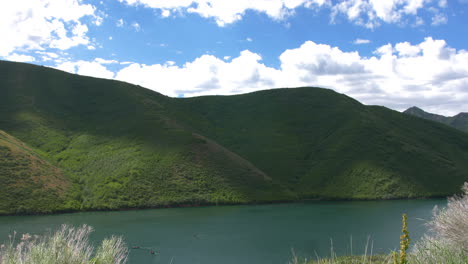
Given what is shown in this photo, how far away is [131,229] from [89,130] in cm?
4998

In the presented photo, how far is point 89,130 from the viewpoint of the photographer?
90438mm

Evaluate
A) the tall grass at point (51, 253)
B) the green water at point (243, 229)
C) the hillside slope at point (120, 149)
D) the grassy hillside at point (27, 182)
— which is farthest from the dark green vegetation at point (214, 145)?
the tall grass at point (51, 253)

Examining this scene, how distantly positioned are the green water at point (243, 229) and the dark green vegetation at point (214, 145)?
22.8 feet

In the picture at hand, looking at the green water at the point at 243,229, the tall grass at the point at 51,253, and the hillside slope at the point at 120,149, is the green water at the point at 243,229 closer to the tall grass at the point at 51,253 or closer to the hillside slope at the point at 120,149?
the hillside slope at the point at 120,149

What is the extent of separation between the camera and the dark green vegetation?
69875 millimetres

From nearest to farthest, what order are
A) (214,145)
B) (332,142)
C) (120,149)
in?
1. (120,149)
2. (214,145)
3. (332,142)

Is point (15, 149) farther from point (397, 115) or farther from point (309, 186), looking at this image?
point (397, 115)

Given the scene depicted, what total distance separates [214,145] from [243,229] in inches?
1599

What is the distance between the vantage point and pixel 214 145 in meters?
86.9

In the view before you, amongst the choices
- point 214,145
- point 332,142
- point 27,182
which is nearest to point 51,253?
point 27,182

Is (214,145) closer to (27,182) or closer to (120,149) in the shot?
(120,149)

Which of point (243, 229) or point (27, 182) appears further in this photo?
point (27, 182)

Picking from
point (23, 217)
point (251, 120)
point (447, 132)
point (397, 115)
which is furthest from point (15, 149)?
point (447, 132)

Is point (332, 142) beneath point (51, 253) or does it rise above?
above
